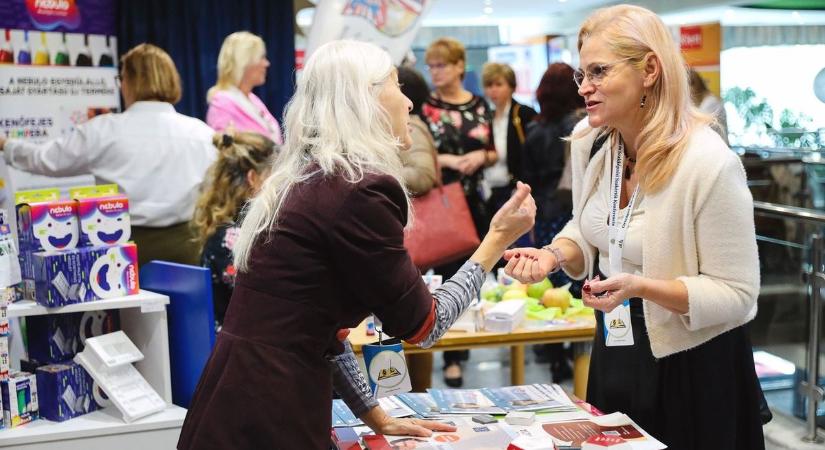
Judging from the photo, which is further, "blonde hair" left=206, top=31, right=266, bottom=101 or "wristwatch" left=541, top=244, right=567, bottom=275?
"blonde hair" left=206, top=31, right=266, bottom=101

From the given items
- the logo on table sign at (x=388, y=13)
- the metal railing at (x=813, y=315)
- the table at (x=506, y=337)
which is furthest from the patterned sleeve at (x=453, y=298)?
the logo on table sign at (x=388, y=13)

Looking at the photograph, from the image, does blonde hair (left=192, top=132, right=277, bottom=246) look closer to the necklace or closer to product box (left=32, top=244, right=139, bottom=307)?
product box (left=32, top=244, right=139, bottom=307)

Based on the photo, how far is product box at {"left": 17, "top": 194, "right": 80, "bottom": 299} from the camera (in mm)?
2617

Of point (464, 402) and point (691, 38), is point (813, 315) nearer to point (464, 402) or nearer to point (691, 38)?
point (464, 402)

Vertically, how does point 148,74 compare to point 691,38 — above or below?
below

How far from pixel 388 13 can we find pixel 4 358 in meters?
3.04

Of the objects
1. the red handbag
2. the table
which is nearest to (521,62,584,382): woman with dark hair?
the red handbag

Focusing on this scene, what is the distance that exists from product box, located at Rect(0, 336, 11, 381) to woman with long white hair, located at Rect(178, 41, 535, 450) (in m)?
1.04

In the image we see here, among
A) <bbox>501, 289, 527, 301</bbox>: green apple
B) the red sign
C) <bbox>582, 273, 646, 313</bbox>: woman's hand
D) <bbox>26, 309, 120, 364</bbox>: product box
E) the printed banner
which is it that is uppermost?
the red sign

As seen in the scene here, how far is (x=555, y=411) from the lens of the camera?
2.16m

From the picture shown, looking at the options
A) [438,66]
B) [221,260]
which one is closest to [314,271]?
[221,260]

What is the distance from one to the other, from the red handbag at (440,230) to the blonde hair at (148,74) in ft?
4.00

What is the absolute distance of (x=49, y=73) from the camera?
4773 millimetres

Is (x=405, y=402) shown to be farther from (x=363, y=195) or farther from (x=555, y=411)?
(x=363, y=195)
